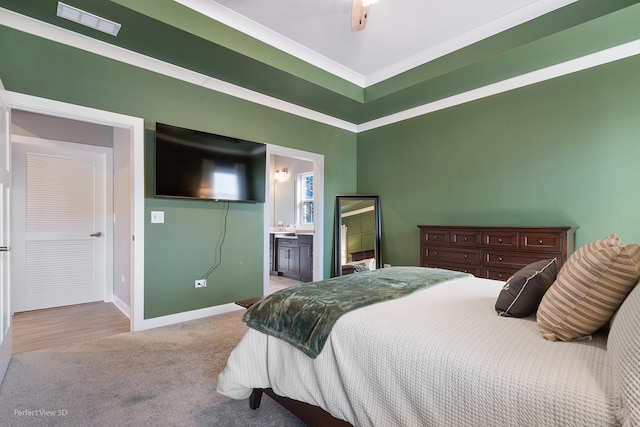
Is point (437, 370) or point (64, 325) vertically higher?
point (437, 370)

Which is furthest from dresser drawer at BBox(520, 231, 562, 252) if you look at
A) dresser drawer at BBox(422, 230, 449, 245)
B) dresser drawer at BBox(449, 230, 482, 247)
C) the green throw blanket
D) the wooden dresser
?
the green throw blanket

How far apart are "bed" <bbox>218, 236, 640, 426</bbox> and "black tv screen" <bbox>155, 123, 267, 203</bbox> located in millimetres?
2091

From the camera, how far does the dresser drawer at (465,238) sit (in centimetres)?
336

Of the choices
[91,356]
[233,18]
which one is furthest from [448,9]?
[91,356]

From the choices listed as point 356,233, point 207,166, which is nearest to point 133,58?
point 207,166

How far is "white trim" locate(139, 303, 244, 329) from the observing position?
3.15m

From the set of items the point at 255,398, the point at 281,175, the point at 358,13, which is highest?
the point at 358,13

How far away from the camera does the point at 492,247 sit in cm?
325

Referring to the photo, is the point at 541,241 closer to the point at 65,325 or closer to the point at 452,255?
the point at 452,255

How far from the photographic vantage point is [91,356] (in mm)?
2500

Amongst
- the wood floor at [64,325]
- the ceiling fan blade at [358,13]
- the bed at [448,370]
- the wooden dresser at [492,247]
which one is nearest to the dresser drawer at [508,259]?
the wooden dresser at [492,247]

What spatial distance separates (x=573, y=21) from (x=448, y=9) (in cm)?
99

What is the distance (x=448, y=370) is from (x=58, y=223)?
473 cm

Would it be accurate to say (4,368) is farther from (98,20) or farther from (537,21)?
(537,21)
